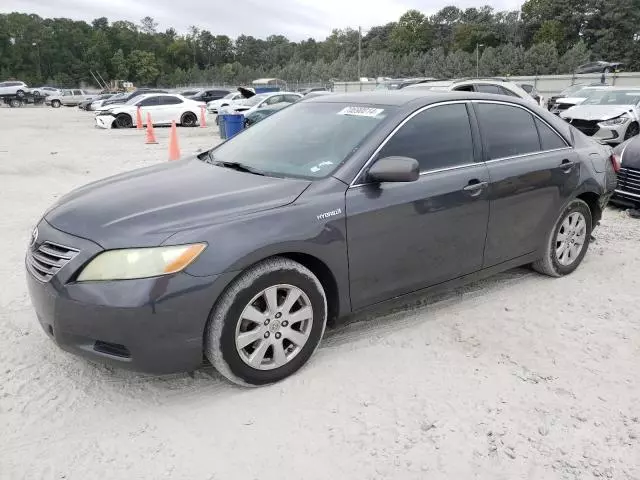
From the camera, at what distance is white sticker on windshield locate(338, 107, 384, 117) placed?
360 cm

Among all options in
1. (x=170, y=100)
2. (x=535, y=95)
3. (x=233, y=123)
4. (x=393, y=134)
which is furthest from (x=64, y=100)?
(x=393, y=134)

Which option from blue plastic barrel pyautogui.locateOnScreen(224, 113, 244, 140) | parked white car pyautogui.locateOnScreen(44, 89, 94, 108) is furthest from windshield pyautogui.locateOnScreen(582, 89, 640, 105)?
parked white car pyautogui.locateOnScreen(44, 89, 94, 108)

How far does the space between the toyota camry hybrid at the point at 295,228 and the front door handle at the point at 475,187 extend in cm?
1

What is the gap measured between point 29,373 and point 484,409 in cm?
256

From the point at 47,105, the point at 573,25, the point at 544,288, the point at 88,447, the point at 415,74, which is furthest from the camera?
the point at 573,25

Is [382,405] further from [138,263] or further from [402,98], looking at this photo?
[402,98]

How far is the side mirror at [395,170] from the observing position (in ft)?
10.3

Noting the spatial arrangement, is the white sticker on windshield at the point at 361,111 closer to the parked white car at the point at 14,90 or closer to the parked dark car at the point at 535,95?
the parked dark car at the point at 535,95

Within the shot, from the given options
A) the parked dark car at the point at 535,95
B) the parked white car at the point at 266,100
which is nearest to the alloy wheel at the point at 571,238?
the parked dark car at the point at 535,95

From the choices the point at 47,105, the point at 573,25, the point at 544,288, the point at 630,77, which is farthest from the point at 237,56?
the point at 544,288

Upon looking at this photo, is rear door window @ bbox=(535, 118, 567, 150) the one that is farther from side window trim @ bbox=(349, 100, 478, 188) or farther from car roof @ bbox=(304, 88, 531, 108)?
side window trim @ bbox=(349, 100, 478, 188)

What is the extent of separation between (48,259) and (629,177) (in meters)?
6.66

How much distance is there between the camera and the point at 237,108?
23078mm

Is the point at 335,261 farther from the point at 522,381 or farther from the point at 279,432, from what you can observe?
the point at 522,381
